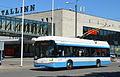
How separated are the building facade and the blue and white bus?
854 inches

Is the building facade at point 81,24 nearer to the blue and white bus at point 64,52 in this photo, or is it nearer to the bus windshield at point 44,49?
the blue and white bus at point 64,52

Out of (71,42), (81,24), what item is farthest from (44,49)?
(81,24)

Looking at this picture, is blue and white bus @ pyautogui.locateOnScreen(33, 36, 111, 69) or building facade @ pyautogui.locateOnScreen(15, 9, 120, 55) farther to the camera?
building facade @ pyautogui.locateOnScreen(15, 9, 120, 55)

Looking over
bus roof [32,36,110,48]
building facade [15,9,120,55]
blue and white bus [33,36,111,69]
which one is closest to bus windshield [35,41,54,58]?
blue and white bus [33,36,111,69]

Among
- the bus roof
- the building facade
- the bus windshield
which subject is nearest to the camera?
the bus windshield

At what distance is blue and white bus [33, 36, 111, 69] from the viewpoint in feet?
60.5

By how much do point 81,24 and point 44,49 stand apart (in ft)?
128

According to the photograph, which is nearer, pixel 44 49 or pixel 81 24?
pixel 44 49

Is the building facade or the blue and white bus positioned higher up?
the building facade

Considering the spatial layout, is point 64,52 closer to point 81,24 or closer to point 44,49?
point 44,49

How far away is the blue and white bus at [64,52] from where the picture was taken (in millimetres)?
18438

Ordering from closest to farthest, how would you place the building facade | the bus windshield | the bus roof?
the bus windshield, the bus roof, the building facade

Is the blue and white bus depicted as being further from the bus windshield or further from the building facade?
the building facade

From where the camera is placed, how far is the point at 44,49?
61.3 ft
